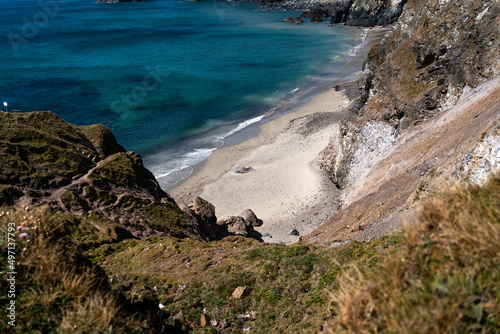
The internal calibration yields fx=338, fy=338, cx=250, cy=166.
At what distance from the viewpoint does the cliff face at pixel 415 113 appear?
55.7 ft

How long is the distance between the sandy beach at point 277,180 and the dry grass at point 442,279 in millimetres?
19066

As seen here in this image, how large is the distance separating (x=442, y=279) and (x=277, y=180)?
91.8ft

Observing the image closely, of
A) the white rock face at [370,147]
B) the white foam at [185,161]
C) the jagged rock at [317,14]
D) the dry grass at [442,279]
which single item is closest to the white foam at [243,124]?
the white foam at [185,161]

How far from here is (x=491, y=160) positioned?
1199cm

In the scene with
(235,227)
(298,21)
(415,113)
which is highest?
(298,21)

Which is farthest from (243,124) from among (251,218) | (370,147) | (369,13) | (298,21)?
(369,13)

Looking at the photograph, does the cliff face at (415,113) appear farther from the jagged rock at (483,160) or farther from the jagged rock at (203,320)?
the jagged rock at (203,320)

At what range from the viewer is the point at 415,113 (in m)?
24.3

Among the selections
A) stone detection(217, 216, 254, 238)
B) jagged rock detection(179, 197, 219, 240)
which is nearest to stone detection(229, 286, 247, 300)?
jagged rock detection(179, 197, 219, 240)

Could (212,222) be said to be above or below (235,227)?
above

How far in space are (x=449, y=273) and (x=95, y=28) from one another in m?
134

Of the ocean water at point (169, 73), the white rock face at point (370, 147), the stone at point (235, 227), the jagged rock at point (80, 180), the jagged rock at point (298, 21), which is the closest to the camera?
the jagged rock at point (80, 180)

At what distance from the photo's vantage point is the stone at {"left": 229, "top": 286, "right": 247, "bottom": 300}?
11.3m

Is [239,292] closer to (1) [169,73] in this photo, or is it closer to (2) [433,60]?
(2) [433,60]
